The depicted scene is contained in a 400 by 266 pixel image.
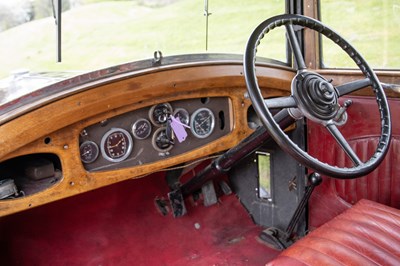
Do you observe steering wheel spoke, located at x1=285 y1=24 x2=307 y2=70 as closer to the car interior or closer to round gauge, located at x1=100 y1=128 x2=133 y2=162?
the car interior

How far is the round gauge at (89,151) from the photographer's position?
1.67 m

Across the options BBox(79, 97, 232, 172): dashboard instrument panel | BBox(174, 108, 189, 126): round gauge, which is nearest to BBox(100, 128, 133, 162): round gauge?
BBox(79, 97, 232, 172): dashboard instrument panel

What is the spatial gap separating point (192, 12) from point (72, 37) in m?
0.63

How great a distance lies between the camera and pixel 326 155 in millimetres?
2338

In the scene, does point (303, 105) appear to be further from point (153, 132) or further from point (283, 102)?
point (153, 132)

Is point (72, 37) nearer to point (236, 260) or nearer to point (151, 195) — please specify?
point (151, 195)

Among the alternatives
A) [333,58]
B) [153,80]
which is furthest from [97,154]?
[333,58]

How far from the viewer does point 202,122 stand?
6.55 ft

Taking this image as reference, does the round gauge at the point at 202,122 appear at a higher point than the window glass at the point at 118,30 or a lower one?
lower

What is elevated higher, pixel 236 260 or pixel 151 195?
pixel 151 195

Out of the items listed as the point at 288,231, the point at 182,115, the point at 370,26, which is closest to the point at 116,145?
the point at 182,115

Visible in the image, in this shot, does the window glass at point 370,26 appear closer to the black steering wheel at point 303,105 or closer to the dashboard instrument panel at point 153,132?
the black steering wheel at point 303,105

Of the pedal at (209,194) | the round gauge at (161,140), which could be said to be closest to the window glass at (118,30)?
the round gauge at (161,140)

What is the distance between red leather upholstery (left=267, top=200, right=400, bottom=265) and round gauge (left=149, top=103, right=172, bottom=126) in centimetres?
74
